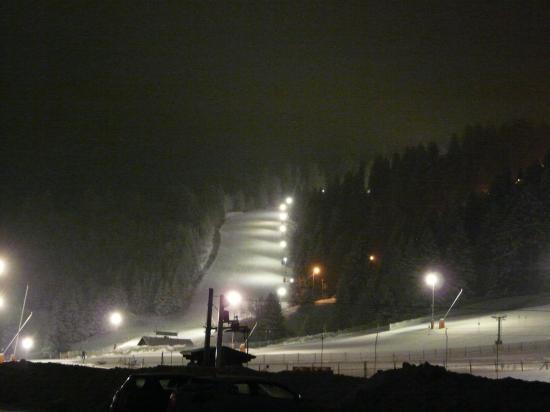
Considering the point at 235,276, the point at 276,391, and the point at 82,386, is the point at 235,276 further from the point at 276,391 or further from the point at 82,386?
the point at 276,391

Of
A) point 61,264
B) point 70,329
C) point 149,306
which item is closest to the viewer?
point 70,329

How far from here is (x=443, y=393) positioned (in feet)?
42.4

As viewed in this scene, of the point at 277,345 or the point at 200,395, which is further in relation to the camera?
the point at 277,345

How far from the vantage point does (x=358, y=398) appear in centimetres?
1452

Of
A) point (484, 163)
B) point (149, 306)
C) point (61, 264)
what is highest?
point (484, 163)

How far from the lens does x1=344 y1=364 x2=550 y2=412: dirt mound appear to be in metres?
11.4

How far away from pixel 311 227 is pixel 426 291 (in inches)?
2368

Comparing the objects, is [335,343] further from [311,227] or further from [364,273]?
[311,227]

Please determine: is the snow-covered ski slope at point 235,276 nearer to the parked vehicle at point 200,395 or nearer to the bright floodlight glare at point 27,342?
the bright floodlight glare at point 27,342

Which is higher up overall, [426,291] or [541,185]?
[541,185]

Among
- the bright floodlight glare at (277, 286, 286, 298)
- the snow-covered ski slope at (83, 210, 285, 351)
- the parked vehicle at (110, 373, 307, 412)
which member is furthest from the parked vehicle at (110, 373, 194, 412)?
the bright floodlight glare at (277, 286, 286, 298)

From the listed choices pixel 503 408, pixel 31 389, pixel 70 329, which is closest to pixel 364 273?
pixel 70 329

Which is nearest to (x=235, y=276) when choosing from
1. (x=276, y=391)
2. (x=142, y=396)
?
(x=142, y=396)

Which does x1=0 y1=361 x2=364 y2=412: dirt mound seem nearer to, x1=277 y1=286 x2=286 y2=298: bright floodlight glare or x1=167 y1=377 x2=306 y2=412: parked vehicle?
x1=167 y1=377 x2=306 y2=412: parked vehicle
